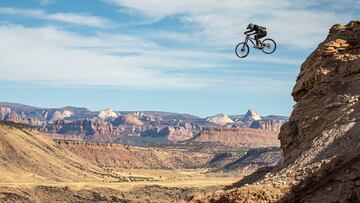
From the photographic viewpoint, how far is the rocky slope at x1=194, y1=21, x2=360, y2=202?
21.7 metres

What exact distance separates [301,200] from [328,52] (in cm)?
1377

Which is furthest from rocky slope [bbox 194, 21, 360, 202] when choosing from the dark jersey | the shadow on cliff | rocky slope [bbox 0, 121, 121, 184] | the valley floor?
rocky slope [bbox 0, 121, 121, 184]

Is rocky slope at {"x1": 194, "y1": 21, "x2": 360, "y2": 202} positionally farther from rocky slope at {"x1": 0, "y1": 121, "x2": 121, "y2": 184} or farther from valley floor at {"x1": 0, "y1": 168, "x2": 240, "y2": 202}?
rocky slope at {"x1": 0, "y1": 121, "x2": 121, "y2": 184}

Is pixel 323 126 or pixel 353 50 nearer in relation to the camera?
pixel 323 126

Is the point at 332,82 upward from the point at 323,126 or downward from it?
upward

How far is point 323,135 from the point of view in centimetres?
2673

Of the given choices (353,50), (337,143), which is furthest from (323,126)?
(353,50)

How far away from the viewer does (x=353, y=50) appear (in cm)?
3216

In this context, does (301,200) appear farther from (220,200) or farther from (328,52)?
(328,52)

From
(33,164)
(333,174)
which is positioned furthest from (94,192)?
(333,174)

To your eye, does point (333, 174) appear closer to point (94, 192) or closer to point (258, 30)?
point (258, 30)

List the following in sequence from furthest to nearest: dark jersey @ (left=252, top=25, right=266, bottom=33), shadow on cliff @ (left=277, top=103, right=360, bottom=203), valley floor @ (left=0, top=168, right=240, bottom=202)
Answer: valley floor @ (left=0, top=168, right=240, bottom=202), dark jersey @ (left=252, top=25, right=266, bottom=33), shadow on cliff @ (left=277, top=103, right=360, bottom=203)

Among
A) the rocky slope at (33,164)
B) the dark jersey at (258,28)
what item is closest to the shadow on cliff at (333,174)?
the dark jersey at (258,28)

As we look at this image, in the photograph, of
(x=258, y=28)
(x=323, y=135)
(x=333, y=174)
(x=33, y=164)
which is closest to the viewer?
(x=333, y=174)
